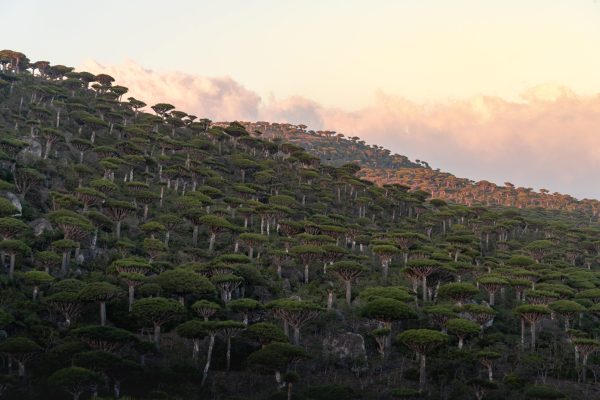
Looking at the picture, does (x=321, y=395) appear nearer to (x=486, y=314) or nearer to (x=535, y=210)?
(x=486, y=314)

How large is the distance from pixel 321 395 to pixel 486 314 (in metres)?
21.6

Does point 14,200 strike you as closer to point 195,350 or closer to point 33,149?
point 33,149

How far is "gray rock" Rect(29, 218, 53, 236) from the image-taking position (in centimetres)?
5994

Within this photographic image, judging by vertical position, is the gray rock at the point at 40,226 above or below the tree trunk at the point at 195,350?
above

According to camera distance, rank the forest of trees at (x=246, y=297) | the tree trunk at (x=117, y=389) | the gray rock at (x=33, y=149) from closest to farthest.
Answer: the tree trunk at (x=117, y=389)
the forest of trees at (x=246, y=297)
the gray rock at (x=33, y=149)

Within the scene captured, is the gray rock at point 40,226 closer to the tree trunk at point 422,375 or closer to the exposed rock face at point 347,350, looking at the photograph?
the exposed rock face at point 347,350

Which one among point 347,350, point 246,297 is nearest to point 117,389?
point 347,350

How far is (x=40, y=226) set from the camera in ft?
198

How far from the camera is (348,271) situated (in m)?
58.6

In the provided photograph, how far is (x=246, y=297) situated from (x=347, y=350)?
49.5 feet

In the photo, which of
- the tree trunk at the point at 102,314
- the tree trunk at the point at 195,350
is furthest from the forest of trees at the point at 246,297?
the tree trunk at the point at 195,350

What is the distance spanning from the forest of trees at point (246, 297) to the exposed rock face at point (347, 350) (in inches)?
5.7

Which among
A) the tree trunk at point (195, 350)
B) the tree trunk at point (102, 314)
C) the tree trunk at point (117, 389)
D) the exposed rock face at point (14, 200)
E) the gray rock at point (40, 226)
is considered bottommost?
the tree trunk at point (117, 389)

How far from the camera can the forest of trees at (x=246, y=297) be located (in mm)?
41969
